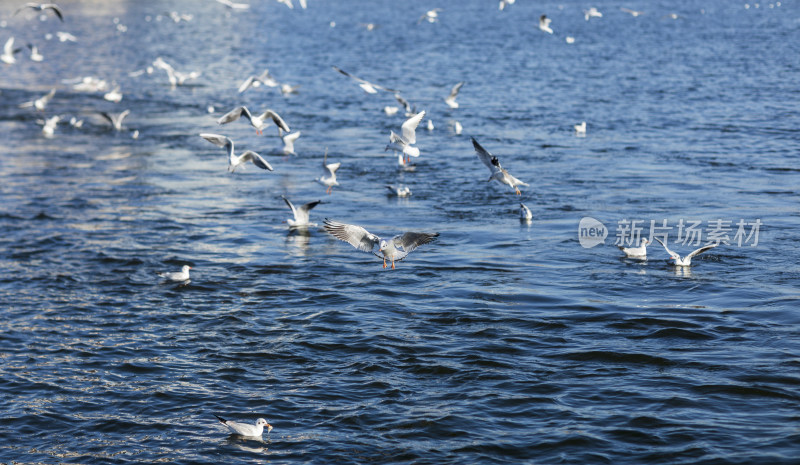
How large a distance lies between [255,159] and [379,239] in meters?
5.62

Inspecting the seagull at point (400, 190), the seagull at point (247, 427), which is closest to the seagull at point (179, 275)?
the seagull at point (247, 427)

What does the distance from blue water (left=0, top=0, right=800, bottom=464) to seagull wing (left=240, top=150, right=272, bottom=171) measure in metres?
1.67

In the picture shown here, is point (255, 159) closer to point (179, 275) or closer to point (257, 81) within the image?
point (179, 275)

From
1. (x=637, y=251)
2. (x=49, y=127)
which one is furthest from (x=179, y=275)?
(x=49, y=127)

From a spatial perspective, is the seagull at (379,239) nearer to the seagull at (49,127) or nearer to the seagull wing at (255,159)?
the seagull wing at (255,159)

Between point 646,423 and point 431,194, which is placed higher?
point 431,194

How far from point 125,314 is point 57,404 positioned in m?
3.38

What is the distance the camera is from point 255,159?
1870 centimetres

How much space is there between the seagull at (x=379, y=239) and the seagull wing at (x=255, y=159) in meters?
4.70

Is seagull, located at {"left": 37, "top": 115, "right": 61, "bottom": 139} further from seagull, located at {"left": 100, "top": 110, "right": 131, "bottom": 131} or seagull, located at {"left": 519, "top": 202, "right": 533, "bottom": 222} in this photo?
seagull, located at {"left": 519, "top": 202, "right": 533, "bottom": 222}

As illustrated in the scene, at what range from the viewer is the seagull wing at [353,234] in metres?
13.9

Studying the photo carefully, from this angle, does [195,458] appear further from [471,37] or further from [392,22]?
[392,22]

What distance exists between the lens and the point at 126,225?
20719mm

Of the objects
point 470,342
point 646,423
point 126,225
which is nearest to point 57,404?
point 470,342
